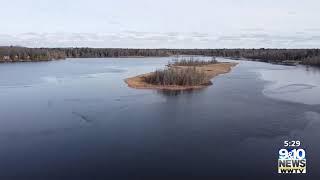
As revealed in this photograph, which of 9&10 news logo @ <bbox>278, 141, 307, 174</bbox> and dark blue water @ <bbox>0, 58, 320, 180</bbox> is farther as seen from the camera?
dark blue water @ <bbox>0, 58, 320, 180</bbox>

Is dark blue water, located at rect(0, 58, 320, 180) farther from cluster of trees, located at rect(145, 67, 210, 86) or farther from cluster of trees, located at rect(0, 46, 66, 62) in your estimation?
cluster of trees, located at rect(0, 46, 66, 62)

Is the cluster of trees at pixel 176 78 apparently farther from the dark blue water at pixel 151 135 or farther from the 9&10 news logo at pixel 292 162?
the 9&10 news logo at pixel 292 162

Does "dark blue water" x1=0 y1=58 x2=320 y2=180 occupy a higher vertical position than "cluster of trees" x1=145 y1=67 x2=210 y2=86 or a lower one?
lower

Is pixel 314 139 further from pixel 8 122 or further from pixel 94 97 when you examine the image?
pixel 94 97

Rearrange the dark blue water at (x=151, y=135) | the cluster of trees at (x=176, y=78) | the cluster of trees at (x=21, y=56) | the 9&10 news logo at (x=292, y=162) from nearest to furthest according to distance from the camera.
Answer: the 9&10 news logo at (x=292, y=162) → the dark blue water at (x=151, y=135) → the cluster of trees at (x=176, y=78) → the cluster of trees at (x=21, y=56)

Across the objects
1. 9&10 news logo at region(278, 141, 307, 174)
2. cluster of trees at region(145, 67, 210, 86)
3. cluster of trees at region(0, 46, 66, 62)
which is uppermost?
cluster of trees at region(0, 46, 66, 62)

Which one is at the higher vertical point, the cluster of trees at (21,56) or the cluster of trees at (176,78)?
the cluster of trees at (21,56)

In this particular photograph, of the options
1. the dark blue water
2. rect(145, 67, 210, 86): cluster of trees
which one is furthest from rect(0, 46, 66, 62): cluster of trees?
the dark blue water

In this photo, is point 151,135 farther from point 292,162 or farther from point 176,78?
point 176,78

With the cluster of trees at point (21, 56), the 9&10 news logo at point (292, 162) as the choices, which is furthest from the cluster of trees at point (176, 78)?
the cluster of trees at point (21, 56)

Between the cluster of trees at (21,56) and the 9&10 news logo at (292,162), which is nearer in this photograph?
the 9&10 news logo at (292,162)
